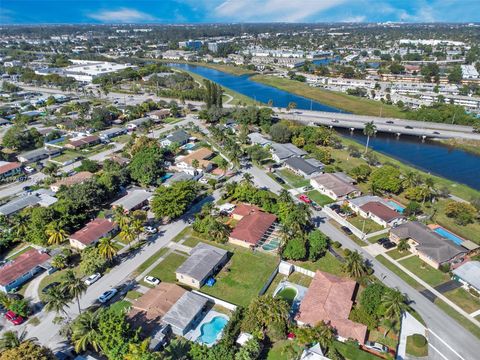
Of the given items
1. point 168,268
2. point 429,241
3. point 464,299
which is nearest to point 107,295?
point 168,268

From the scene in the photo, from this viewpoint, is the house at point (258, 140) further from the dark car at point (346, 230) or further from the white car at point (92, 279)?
Answer: the white car at point (92, 279)

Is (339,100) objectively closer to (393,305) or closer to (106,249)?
(393,305)

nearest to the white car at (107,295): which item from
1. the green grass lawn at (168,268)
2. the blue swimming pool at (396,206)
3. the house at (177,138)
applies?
the green grass lawn at (168,268)

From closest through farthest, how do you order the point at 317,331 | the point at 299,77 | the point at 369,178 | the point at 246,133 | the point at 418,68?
the point at 317,331 → the point at 369,178 → the point at 246,133 → the point at 299,77 → the point at 418,68

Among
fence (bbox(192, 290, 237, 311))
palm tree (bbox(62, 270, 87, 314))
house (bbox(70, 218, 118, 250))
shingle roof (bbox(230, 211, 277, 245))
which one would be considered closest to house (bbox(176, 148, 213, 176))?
shingle roof (bbox(230, 211, 277, 245))

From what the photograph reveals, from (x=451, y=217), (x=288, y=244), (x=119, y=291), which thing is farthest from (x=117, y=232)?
(x=451, y=217)

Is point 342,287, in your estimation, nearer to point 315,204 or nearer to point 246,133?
point 315,204
